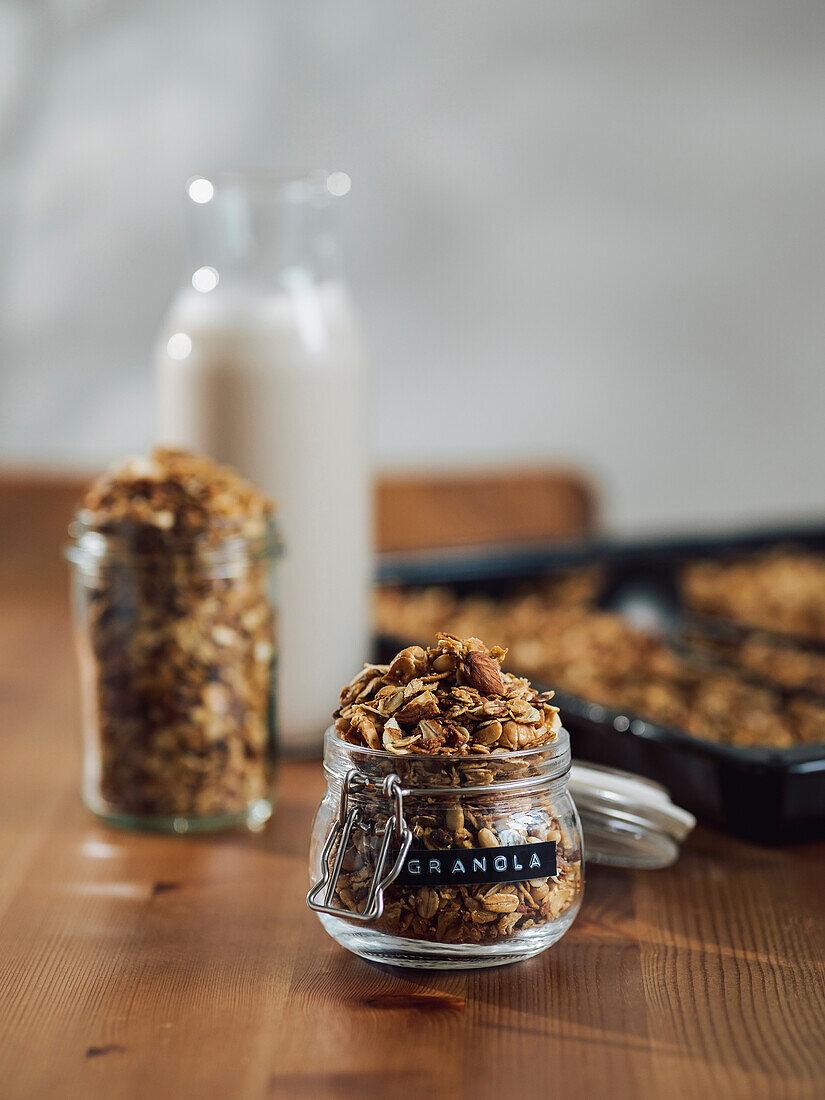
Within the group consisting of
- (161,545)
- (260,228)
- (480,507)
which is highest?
(260,228)

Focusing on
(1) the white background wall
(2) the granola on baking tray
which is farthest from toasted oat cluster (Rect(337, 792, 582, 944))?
(1) the white background wall

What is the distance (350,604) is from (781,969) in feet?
1.45

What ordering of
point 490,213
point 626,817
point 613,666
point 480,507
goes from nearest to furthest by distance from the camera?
point 626,817 → point 613,666 → point 480,507 → point 490,213

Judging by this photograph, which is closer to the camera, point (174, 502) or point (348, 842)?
point (348, 842)

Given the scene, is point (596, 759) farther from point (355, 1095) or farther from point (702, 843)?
point (355, 1095)

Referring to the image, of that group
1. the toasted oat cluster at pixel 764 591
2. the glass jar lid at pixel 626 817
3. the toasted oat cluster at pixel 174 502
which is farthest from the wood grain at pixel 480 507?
the glass jar lid at pixel 626 817

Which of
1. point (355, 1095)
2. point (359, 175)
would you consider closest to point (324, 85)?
point (359, 175)

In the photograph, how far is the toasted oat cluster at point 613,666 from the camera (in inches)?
34.8

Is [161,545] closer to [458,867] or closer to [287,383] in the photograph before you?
[287,383]

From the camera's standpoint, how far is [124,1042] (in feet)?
1.66

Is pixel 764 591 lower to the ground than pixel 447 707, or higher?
lower

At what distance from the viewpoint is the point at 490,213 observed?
2.40 metres

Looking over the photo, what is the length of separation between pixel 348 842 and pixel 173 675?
223mm

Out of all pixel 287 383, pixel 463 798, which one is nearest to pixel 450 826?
pixel 463 798
